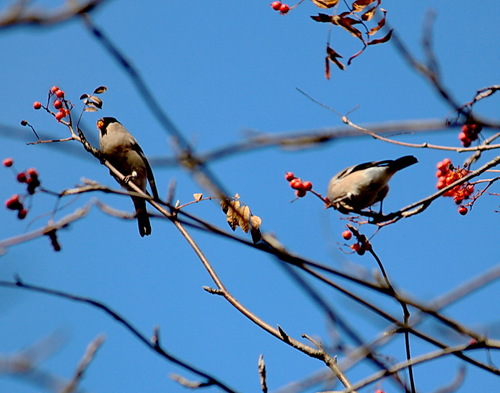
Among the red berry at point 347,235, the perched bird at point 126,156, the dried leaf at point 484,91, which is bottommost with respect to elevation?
the dried leaf at point 484,91

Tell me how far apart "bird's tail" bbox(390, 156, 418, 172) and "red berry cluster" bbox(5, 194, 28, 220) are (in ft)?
9.76

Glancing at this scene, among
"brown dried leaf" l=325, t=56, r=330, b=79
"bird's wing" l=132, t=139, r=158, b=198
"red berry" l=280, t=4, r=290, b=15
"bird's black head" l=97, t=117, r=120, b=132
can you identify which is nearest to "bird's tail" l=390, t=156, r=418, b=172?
"red berry" l=280, t=4, r=290, b=15

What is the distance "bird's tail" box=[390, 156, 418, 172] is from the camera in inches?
201

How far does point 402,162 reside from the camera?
5.11 m

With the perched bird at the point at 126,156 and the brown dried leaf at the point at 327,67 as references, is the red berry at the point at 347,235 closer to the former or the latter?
the brown dried leaf at the point at 327,67

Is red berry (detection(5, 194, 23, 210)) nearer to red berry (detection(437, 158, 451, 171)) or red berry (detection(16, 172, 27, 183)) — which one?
red berry (detection(16, 172, 27, 183))

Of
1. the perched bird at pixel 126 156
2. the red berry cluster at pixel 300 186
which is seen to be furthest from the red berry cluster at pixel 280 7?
the perched bird at pixel 126 156

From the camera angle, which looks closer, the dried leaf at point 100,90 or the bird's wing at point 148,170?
the dried leaf at point 100,90

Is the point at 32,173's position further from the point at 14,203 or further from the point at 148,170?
the point at 148,170

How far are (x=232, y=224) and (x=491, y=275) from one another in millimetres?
2468

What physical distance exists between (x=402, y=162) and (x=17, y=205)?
3065 mm

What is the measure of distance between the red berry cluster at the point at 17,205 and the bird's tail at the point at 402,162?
117 inches

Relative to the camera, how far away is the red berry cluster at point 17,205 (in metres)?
3.12

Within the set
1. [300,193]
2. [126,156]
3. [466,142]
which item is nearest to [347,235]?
[300,193]
